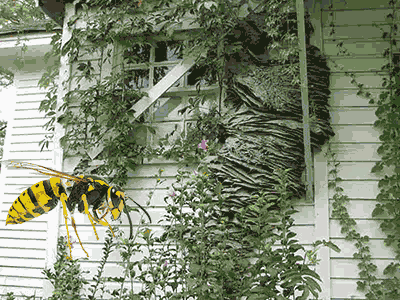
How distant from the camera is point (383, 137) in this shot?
352 centimetres

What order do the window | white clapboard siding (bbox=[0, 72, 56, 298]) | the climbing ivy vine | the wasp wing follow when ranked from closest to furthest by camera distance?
the wasp wing → the climbing ivy vine → the window → white clapboard siding (bbox=[0, 72, 56, 298])

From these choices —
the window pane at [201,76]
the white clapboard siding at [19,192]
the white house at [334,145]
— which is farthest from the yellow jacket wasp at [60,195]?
the white clapboard siding at [19,192]

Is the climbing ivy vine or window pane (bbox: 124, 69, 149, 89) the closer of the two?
the climbing ivy vine

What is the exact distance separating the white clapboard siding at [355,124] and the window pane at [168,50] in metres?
1.40

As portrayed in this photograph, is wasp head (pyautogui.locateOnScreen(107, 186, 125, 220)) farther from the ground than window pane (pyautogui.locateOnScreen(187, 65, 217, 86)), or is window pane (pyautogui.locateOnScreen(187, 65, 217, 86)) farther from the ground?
window pane (pyautogui.locateOnScreen(187, 65, 217, 86))

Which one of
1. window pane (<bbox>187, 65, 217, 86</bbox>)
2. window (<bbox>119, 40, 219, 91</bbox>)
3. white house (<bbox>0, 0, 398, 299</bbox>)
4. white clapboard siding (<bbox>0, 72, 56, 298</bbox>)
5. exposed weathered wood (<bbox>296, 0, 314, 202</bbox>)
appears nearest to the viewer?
exposed weathered wood (<bbox>296, 0, 314, 202</bbox>)

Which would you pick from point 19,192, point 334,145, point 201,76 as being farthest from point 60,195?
point 19,192

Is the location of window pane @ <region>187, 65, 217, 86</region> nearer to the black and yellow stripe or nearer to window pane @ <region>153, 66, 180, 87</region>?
window pane @ <region>153, 66, 180, 87</region>

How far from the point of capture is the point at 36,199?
2.11m

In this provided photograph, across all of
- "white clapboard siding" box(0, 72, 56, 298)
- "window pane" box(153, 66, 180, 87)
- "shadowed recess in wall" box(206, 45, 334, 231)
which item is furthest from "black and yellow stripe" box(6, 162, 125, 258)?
"white clapboard siding" box(0, 72, 56, 298)

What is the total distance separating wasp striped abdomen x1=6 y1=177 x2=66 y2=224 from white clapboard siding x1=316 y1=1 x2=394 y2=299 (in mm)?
2336

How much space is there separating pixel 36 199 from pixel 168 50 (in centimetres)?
244

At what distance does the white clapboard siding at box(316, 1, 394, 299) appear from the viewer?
339cm

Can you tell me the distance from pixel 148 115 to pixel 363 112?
6.60ft
